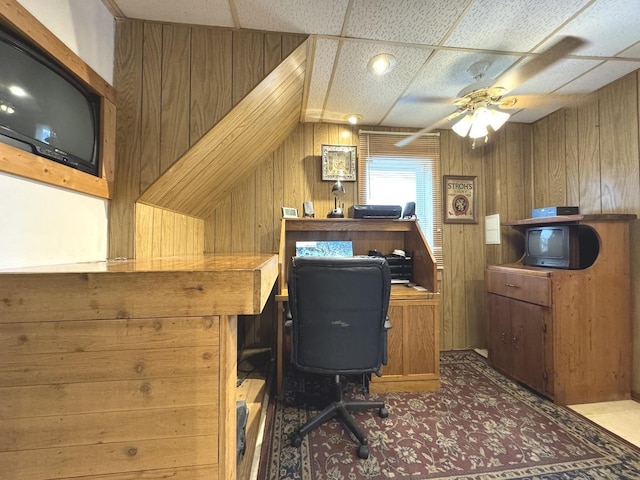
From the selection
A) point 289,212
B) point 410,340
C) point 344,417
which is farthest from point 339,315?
point 289,212

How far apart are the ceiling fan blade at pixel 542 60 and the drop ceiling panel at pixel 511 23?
0.10 m

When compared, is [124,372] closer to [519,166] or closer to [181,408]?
[181,408]

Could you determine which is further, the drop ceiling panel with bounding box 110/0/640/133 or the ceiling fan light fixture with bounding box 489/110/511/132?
the ceiling fan light fixture with bounding box 489/110/511/132

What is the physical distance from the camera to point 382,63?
1713mm

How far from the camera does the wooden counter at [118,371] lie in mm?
702

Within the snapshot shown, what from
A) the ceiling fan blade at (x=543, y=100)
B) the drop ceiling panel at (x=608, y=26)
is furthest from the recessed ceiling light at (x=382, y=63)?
the ceiling fan blade at (x=543, y=100)

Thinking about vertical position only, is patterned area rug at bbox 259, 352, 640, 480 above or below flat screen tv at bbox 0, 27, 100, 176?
below

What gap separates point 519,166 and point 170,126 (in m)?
3.32

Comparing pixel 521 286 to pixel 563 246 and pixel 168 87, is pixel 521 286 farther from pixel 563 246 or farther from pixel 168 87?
pixel 168 87

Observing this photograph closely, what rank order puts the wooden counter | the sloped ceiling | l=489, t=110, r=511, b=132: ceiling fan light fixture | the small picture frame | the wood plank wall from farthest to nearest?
the small picture frame < the wood plank wall < l=489, t=110, r=511, b=132: ceiling fan light fixture < the sloped ceiling < the wooden counter

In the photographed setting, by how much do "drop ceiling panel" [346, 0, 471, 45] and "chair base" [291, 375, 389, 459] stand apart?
2.09 m

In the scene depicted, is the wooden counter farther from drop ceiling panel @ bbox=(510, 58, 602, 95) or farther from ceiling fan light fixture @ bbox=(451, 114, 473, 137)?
drop ceiling panel @ bbox=(510, 58, 602, 95)

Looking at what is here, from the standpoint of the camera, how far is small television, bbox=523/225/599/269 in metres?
1.95

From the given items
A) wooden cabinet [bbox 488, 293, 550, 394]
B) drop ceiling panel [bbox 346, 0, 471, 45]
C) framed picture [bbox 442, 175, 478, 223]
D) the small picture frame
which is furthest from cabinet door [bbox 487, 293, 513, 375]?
drop ceiling panel [bbox 346, 0, 471, 45]
